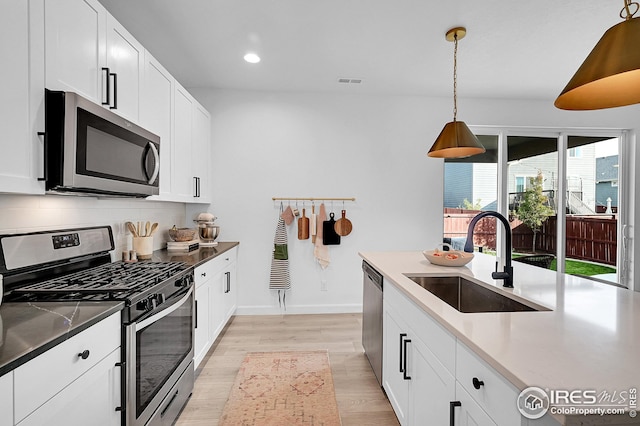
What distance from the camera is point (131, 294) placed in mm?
1445

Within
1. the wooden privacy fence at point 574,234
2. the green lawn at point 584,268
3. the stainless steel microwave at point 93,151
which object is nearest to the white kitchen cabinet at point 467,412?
the stainless steel microwave at point 93,151

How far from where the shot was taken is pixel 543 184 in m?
4.21

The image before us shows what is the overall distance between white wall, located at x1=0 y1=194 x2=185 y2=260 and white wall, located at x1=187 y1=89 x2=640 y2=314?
1.06 meters

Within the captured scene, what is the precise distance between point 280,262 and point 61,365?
2892 mm

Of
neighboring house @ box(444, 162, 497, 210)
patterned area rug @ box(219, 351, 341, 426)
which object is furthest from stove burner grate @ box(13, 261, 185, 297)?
neighboring house @ box(444, 162, 497, 210)

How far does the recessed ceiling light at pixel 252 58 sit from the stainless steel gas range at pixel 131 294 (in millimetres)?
1923

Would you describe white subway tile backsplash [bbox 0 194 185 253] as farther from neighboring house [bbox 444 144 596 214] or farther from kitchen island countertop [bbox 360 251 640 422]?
neighboring house [bbox 444 144 596 214]

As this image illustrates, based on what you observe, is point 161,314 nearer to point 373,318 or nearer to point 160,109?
point 373,318

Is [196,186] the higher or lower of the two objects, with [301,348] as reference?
higher

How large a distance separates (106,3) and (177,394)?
257 cm

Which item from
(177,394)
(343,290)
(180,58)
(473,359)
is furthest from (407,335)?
(180,58)

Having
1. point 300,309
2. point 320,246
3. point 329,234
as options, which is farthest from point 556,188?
point 300,309

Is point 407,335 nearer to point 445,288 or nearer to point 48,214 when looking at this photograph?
point 445,288

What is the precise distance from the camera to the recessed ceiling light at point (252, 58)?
9.98ft
